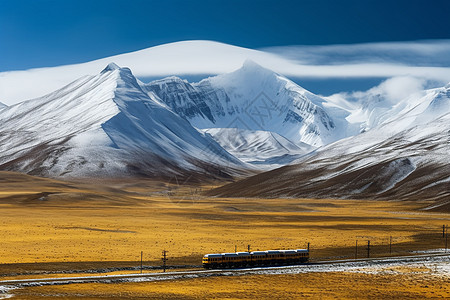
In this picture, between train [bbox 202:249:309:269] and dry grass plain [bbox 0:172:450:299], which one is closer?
dry grass plain [bbox 0:172:450:299]

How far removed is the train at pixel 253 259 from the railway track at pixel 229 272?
38.0 inches

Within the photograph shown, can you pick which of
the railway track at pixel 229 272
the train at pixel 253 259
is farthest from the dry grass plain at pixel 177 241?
the train at pixel 253 259

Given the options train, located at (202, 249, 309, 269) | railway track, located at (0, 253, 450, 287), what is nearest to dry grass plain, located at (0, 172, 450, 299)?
railway track, located at (0, 253, 450, 287)

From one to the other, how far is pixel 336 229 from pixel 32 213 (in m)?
65.4

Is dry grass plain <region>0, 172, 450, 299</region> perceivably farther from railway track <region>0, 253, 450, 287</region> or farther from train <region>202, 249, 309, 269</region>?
train <region>202, 249, 309, 269</region>

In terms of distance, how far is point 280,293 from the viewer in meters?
54.4

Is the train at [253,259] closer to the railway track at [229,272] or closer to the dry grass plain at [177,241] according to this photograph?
the railway track at [229,272]

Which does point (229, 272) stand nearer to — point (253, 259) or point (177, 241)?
point (253, 259)

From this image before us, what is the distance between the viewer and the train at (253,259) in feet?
221

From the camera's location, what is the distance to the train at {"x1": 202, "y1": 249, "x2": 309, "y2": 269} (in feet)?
221

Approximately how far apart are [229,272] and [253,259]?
17.0 ft

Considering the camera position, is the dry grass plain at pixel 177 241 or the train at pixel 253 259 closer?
the dry grass plain at pixel 177 241

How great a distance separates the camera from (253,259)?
232ft

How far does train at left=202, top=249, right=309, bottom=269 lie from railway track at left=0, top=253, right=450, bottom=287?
0.97m
